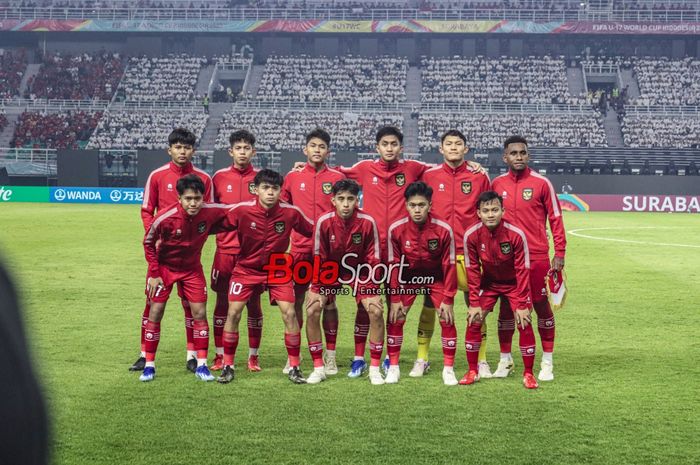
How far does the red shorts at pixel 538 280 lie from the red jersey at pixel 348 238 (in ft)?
4.63

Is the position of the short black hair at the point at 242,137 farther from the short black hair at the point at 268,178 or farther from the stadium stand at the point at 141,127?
the stadium stand at the point at 141,127

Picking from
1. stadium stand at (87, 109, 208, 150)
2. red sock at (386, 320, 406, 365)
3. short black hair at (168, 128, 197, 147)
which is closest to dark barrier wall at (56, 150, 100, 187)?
stadium stand at (87, 109, 208, 150)

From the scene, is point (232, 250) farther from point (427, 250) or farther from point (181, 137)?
point (427, 250)

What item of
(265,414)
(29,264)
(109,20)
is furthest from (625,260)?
(109,20)

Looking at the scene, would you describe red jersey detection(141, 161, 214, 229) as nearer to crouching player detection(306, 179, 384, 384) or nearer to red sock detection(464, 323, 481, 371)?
crouching player detection(306, 179, 384, 384)

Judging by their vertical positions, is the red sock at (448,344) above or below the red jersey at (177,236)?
below

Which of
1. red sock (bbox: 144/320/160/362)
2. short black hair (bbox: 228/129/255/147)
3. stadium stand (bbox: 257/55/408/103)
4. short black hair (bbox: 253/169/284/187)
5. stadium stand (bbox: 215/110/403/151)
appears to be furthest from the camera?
stadium stand (bbox: 257/55/408/103)

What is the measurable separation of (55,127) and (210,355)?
42.4 meters

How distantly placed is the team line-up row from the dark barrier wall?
30535 millimetres

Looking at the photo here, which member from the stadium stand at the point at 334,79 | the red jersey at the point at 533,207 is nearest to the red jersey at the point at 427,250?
the red jersey at the point at 533,207

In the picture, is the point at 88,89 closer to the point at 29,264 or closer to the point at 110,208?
the point at 110,208

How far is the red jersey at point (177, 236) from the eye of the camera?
812 cm

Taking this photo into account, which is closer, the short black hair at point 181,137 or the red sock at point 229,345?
the red sock at point 229,345

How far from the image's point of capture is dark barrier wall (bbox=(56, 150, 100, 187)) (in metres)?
37.8
